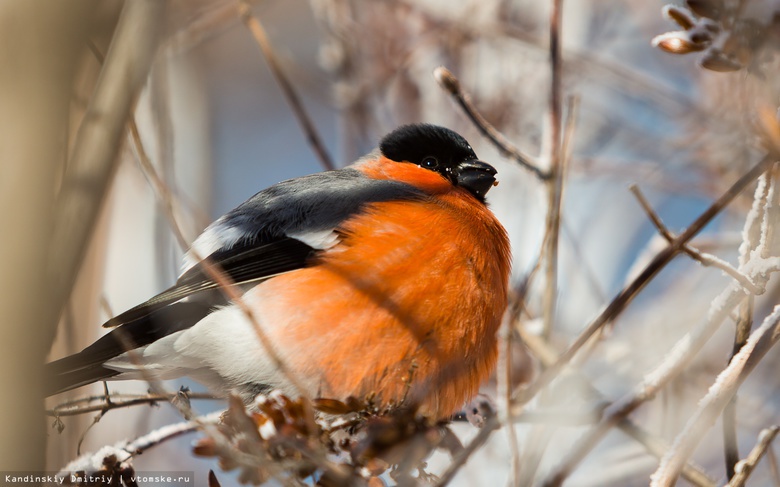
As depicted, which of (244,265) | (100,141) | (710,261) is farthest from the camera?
(244,265)

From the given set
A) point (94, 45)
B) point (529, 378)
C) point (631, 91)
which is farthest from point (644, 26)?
point (94, 45)

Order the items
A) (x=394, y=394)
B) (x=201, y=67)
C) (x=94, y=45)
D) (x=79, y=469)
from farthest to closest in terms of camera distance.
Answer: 1. (x=201, y=67)
2. (x=394, y=394)
3. (x=79, y=469)
4. (x=94, y=45)

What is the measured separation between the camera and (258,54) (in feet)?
25.9

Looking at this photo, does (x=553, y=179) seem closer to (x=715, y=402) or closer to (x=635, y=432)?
(x=635, y=432)

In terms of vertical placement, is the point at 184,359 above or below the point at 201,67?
below

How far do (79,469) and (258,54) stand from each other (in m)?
6.29

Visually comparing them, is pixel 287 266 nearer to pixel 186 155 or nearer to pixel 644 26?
pixel 186 155

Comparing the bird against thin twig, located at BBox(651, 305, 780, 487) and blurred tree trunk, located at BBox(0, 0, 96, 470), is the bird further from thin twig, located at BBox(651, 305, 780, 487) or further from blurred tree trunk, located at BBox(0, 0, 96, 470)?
blurred tree trunk, located at BBox(0, 0, 96, 470)

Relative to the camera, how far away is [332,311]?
2.70 meters

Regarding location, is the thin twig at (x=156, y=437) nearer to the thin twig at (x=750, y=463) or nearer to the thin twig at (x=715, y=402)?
the thin twig at (x=715, y=402)

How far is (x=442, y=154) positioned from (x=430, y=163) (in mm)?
70

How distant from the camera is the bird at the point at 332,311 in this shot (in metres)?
2.67

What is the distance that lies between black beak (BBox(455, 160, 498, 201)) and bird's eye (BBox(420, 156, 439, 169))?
0.40ft

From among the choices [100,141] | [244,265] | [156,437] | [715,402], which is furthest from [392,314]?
[100,141]
